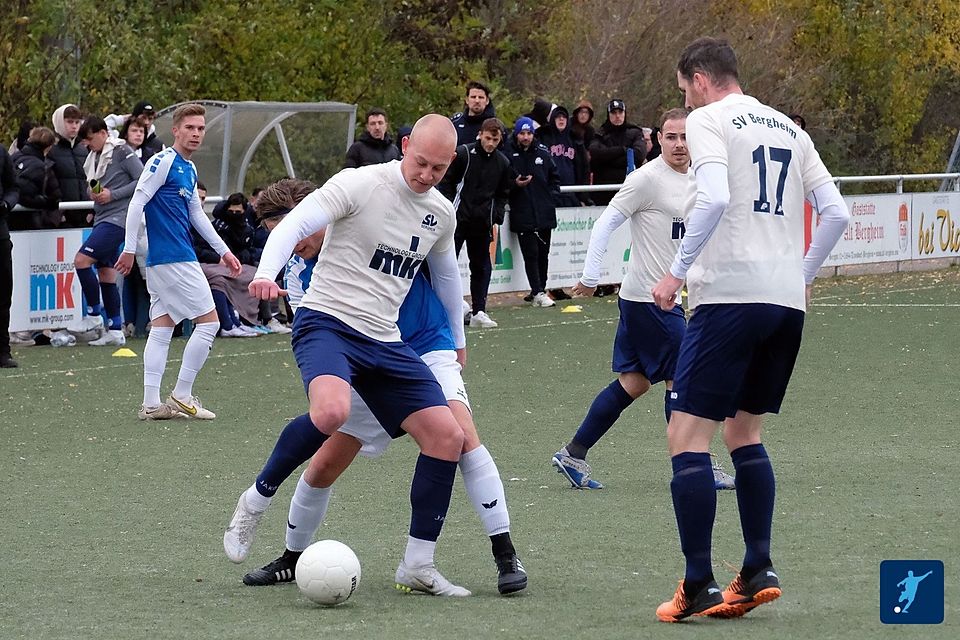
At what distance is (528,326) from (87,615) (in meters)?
11.4

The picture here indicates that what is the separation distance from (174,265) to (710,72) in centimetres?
584

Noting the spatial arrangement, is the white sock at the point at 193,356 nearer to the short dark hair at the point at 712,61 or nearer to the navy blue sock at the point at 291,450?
the navy blue sock at the point at 291,450

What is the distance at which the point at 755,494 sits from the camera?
5617 millimetres

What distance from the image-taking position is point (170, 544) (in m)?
6.93

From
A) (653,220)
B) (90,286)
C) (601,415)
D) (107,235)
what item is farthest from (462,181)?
(601,415)

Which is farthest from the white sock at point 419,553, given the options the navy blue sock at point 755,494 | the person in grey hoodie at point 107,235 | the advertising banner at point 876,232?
the advertising banner at point 876,232

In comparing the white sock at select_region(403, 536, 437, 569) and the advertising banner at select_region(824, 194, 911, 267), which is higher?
the white sock at select_region(403, 536, 437, 569)

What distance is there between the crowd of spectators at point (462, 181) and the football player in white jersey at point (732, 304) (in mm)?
7447

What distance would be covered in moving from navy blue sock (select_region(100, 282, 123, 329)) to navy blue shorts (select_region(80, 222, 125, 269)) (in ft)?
0.59

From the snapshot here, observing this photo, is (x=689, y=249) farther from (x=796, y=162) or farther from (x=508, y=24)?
(x=508, y=24)

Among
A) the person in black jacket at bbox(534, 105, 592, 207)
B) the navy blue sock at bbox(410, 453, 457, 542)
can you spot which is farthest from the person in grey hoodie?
the navy blue sock at bbox(410, 453, 457, 542)

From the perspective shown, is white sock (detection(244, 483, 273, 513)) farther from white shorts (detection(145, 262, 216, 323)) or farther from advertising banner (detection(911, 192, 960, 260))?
advertising banner (detection(911, 192, 960, 260))

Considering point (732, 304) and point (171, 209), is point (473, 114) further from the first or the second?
point (732, 304)

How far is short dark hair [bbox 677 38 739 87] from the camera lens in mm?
5605
